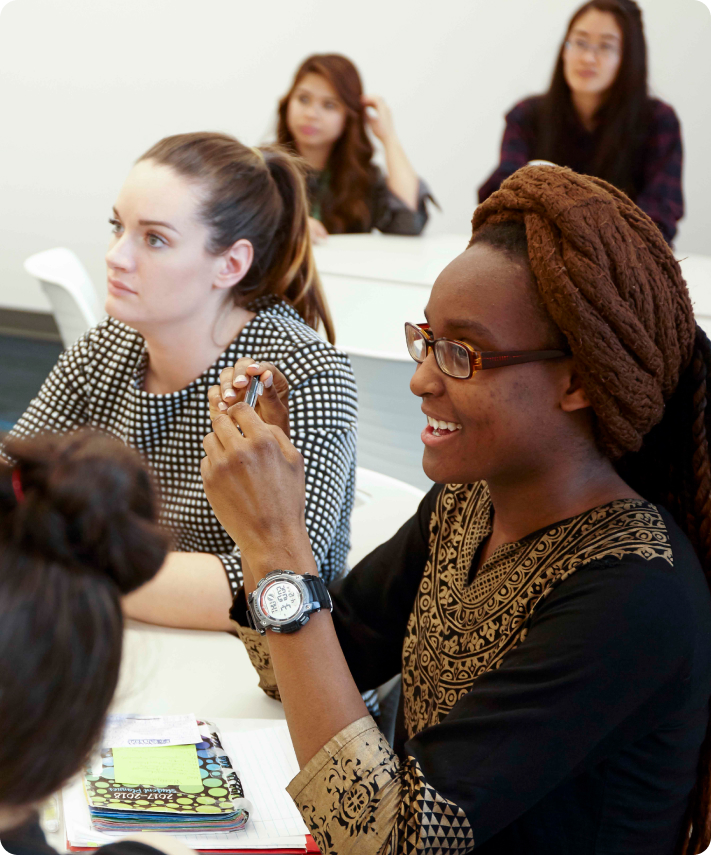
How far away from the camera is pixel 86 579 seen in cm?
59

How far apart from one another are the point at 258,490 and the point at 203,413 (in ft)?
2.10

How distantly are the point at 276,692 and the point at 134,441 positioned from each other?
2.20ft

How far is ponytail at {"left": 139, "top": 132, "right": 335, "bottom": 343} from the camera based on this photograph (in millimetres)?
1649

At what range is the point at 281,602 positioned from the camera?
957 millimetres

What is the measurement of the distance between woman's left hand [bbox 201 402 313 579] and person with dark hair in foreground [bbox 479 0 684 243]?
8.71 ft

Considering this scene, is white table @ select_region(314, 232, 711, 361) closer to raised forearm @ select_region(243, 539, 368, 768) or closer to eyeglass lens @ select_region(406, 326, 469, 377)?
eyeglass lens @ select_region(406, 326, 469, 377)

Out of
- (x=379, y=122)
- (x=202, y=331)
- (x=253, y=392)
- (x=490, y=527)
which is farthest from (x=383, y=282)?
(x=490, y=527)

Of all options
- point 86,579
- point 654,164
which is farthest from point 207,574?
point 654,164

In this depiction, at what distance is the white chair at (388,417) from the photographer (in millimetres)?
2219

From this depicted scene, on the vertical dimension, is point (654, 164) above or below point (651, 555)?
above

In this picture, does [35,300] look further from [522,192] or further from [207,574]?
[522,192]

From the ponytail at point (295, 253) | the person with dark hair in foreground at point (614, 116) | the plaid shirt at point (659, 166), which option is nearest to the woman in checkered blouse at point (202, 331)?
the ponytail at point (295, 253)

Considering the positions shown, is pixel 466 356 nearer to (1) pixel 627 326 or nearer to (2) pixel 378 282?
(1) pixel 627 326

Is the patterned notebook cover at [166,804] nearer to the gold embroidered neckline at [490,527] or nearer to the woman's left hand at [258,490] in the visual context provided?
the woman's left hand at [258,490]
